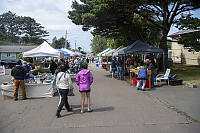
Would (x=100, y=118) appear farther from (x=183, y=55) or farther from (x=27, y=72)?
(x=183, y=55)

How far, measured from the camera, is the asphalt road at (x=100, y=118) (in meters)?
4.82

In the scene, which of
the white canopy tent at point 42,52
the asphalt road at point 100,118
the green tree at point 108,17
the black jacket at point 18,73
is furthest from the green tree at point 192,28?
the black jacket at point 18,73

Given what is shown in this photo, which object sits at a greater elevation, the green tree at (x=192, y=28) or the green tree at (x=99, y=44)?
the green tree at (x=99, y=44)

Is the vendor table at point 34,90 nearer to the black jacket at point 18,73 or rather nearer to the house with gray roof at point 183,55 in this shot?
the black jacket at point 18,73

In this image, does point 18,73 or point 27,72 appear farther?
point 27,72

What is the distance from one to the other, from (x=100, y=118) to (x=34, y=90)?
4.40 m

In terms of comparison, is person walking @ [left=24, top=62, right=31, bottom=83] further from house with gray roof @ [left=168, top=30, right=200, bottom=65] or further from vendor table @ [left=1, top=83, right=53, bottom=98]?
house with gray roof @ [left=168, top=30, right=200, bottom=65]

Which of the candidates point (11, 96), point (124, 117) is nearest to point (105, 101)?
point (124, 117)

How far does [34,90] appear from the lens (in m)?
8.76

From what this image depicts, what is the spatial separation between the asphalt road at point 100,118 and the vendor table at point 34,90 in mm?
843

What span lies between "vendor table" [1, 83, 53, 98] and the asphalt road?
0.84 meters

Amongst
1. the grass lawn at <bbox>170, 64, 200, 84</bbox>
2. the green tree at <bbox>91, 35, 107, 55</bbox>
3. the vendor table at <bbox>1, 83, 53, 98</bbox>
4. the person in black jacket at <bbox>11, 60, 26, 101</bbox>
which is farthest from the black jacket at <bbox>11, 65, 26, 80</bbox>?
the green tree at <bbox>91, 35, 107, 55</bbox>

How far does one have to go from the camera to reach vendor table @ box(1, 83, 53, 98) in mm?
8508

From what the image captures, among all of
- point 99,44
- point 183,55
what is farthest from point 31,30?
point 183,55
